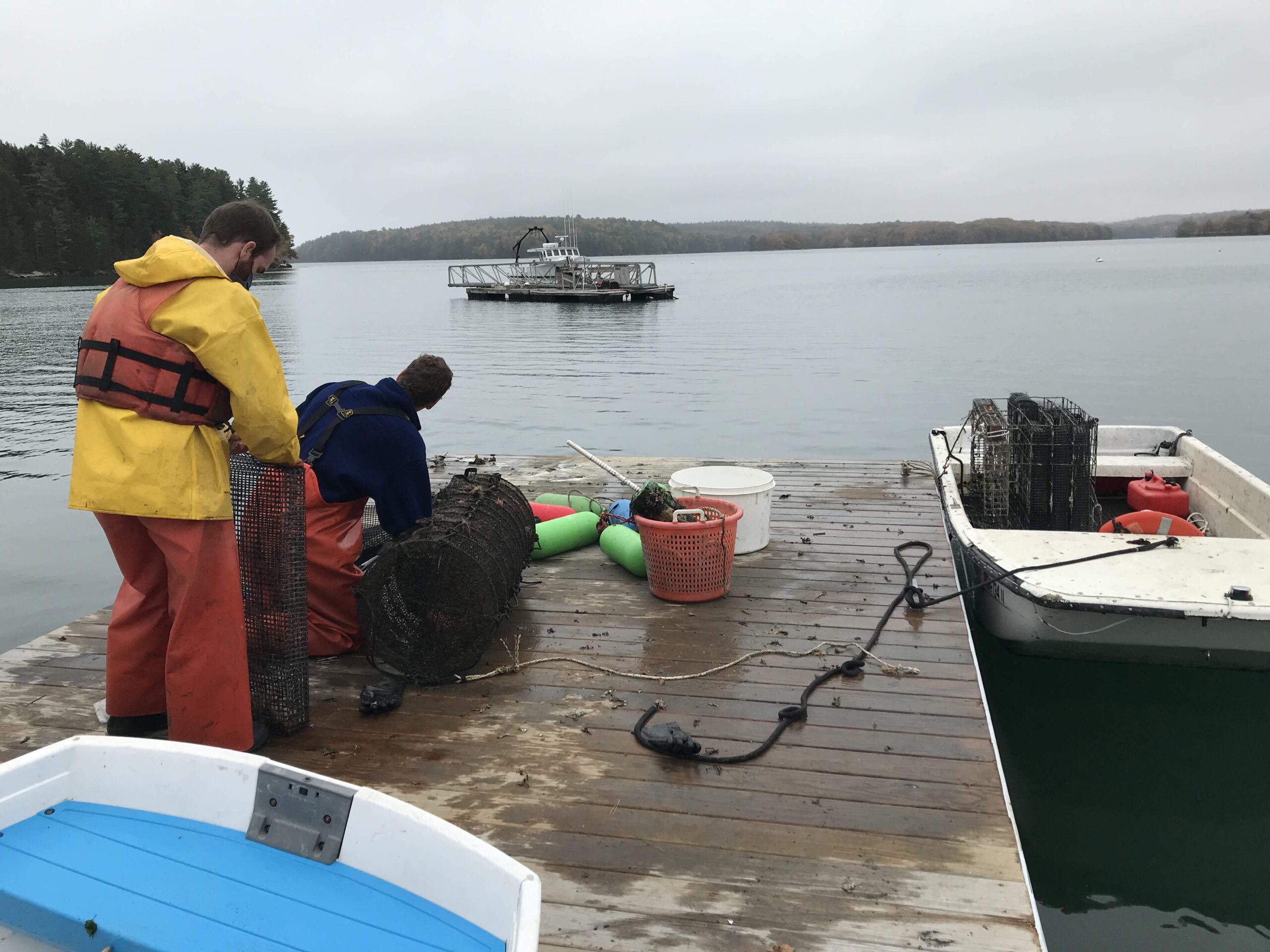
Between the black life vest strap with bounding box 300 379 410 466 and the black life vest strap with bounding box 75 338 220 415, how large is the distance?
108cm

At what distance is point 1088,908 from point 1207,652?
1.41 meters

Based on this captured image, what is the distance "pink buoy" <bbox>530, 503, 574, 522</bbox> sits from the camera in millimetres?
6199

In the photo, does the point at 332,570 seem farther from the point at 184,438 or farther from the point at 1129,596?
the point at 1129,596

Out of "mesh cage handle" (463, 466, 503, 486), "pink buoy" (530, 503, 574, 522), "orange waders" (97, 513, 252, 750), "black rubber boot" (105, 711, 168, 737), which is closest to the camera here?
"orange waders" (97, 513, 252, 750)

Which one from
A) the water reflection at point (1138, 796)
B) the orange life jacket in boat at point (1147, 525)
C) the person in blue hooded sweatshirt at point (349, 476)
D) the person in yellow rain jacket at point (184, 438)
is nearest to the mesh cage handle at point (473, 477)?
the person in blue hooded sweatshirt at point (349, 476)

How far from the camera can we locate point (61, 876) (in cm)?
190

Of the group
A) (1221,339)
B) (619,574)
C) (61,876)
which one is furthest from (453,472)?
(1221,339)

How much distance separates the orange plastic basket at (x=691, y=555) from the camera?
4766mm

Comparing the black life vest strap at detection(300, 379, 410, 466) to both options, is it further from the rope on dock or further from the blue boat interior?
the blue boat interior

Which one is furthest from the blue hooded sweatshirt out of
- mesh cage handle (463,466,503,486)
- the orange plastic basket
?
the orange plastic basket

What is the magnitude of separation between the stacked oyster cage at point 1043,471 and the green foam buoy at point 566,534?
2.71 meters

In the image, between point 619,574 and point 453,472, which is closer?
point 619,574

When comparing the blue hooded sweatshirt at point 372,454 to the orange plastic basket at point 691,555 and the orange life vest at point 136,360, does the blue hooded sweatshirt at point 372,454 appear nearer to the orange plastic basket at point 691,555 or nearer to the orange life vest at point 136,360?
the orange life vest at point 136,360

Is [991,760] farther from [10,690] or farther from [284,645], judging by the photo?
[10,690]
